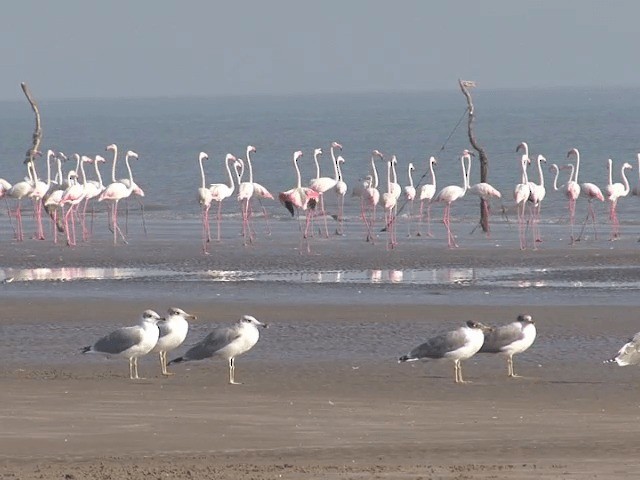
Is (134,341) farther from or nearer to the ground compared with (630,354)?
farther from the ground

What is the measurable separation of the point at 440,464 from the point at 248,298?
9.87 meters

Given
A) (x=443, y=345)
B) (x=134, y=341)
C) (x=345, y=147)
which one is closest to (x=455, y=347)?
(x=443, y=345)

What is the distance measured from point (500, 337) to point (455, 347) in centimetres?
57

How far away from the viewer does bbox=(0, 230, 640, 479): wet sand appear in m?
9.12

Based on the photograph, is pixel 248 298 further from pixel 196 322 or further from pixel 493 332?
pixel 493 332

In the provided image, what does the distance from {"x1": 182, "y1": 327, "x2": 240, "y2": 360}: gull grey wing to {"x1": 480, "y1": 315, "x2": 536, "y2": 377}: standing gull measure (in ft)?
7.16

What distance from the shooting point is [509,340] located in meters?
12.9

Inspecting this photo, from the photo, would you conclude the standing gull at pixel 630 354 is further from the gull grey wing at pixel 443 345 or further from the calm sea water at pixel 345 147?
the calm sea water at pixel 345 147

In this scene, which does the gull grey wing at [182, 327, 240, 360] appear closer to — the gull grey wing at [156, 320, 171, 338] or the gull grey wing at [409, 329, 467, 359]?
the gull grey wing at [156, 320, 171, 338]

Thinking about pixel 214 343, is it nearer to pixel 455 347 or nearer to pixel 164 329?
pixel 164 329

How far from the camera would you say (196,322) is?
54.3ft

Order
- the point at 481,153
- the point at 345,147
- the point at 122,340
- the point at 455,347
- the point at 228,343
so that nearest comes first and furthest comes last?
the point at 455,347 < the point at 228,343 < the point at 122,340 < the point at 481,153 < the point at 345,147

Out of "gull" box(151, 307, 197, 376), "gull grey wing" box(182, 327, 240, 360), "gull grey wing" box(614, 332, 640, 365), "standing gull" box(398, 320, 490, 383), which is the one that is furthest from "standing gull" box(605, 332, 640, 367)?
"gull" box(151, 307, 197, 376)

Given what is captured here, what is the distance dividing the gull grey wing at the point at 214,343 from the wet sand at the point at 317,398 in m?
0.25
